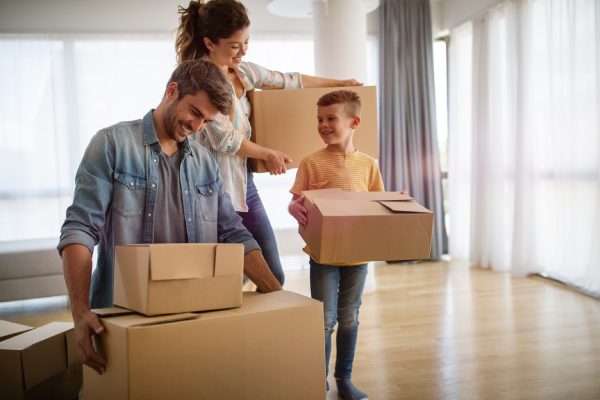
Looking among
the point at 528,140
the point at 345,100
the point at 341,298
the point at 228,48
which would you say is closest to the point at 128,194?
the point at 228,48

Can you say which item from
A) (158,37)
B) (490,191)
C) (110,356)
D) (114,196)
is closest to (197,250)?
(110,356)

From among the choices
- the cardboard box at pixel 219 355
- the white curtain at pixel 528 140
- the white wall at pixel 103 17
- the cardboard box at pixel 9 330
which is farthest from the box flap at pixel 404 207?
the white wall at pixel 103 17

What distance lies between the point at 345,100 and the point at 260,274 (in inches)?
26.4

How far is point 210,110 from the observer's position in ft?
4.73

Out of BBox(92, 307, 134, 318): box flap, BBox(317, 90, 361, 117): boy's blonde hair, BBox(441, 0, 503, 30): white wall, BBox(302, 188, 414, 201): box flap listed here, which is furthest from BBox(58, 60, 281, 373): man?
BBox(441, 0, 503, 30): white wall

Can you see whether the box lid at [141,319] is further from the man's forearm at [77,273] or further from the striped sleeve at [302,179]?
the striped sleeve at [302,179]

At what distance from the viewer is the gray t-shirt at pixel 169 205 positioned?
1.50 m

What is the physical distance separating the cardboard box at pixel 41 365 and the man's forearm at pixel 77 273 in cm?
58

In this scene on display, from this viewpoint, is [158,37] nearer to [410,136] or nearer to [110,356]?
[410,136]

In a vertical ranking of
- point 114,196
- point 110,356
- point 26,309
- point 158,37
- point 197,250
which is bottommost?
point 26,309

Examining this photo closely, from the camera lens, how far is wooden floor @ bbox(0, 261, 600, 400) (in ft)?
7.49

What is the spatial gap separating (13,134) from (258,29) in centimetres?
234

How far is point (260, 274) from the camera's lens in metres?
1.48

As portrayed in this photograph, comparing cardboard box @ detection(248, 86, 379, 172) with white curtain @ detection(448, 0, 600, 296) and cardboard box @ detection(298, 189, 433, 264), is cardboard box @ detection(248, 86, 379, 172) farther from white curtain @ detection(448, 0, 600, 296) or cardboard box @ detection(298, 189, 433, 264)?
white curtain @ detection(448, 0, 600, 296)
